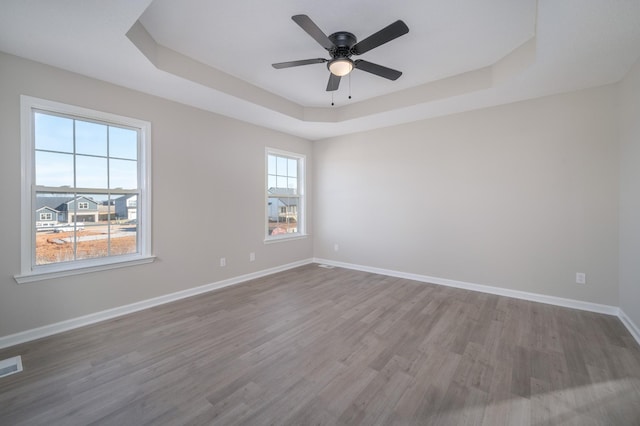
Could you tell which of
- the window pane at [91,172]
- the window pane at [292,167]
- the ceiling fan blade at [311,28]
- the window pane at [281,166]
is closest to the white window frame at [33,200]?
the window pane at [91,172]

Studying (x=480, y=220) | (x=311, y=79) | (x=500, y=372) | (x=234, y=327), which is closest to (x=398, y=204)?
(x=480, y=220)

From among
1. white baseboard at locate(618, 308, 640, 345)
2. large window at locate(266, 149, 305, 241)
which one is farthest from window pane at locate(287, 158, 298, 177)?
white baseboard at locate(618, 308, 640, 345)

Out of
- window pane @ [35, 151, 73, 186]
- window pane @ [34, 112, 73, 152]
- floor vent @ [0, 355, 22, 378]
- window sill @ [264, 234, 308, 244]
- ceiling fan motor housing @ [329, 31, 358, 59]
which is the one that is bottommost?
floor vent @ [0, 355, 22, 378]

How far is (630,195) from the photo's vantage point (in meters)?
2.68

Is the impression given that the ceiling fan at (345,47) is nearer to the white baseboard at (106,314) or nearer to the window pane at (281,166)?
the window pane at (281,166)

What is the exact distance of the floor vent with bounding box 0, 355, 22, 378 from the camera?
6.61 ft

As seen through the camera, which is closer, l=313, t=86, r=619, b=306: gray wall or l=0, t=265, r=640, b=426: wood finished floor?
l=0, t=265, r=640, b=426: wood finished floor

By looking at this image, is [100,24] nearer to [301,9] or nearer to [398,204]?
[301,9]

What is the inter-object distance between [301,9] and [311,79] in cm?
120

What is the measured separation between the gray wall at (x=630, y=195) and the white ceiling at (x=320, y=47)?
29 cm

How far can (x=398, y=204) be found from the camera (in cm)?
457

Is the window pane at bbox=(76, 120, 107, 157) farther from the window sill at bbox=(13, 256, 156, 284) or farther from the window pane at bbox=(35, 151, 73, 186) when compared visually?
the window sill at bbox=(13, 256, 156, 284)

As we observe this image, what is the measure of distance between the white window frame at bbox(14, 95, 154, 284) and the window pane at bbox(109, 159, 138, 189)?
5 cm

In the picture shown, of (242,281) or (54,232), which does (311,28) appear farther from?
(242,281)
